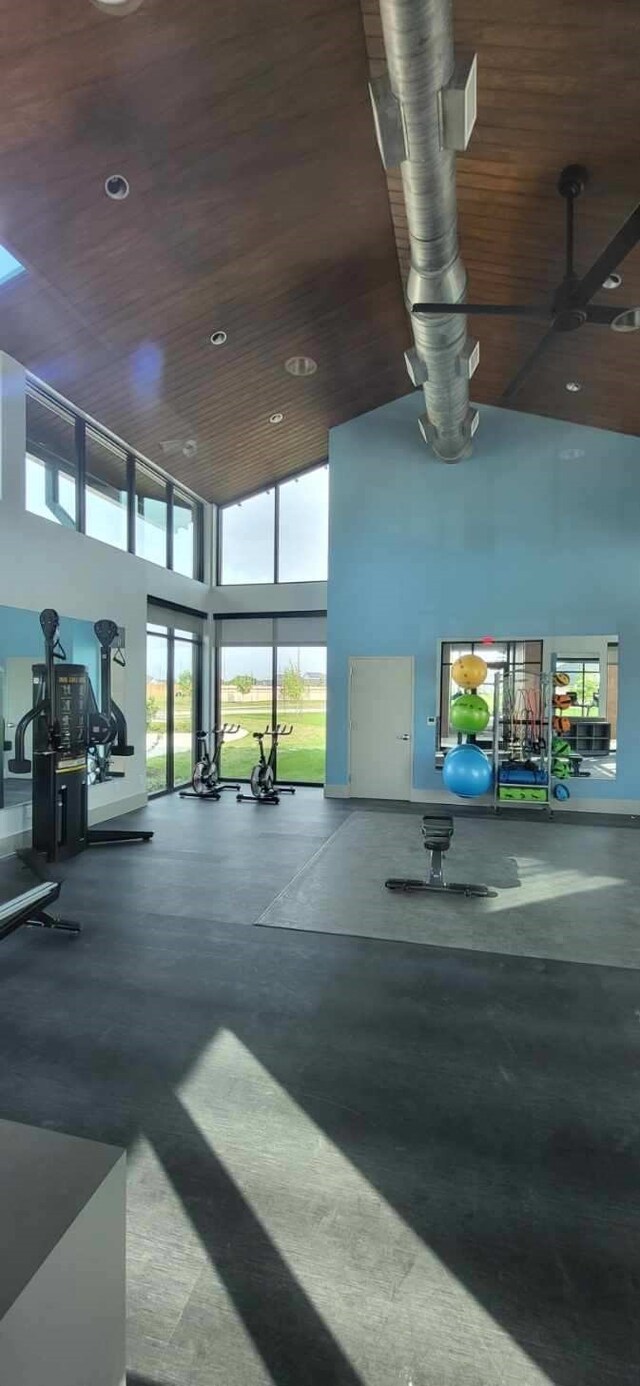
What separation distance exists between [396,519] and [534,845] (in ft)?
15.0

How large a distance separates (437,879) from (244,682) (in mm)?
5765

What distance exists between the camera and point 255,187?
426cm

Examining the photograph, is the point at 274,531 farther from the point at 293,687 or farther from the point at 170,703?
the point at 170,703

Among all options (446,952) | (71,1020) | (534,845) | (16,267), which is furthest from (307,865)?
(16,267)

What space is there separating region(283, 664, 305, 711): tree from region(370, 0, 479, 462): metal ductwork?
206 inches

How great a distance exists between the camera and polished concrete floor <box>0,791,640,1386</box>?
5.31 ft

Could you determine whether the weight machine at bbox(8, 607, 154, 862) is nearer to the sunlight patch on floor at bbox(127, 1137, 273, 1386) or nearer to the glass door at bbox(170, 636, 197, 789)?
the glass door at bbox(170, 636, 197, 789)

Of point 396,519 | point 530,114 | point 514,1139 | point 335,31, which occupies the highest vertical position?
point 335,31

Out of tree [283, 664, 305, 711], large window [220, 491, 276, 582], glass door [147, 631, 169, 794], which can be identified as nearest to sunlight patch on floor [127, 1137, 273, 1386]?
glass door [147, 631, 169, 794]

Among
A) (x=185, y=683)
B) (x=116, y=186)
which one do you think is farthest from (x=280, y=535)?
(x=116, y=186)

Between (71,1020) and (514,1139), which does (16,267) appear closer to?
(71,1020)

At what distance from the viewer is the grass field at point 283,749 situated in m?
9.55

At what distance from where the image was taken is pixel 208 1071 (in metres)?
2.66

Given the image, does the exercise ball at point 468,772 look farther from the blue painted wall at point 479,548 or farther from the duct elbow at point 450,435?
the duct elbow at point 450,435
